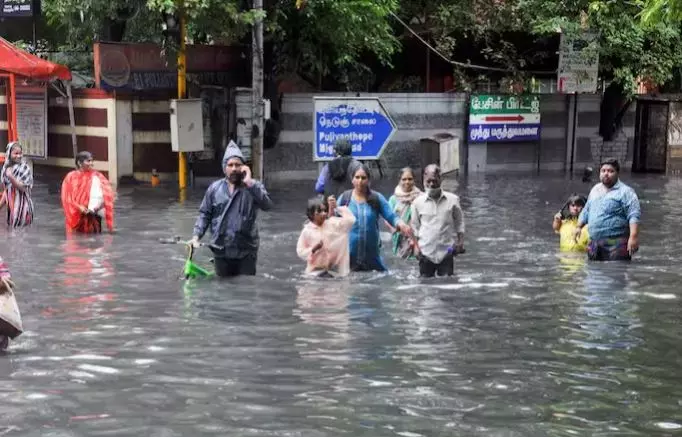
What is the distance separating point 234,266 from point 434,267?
6.53 ft

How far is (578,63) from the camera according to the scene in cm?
2623

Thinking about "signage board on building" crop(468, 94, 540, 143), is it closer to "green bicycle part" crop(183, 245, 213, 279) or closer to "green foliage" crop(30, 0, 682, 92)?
"green foliage" crop(30, 0, 682, 92)

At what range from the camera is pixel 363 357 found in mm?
8406

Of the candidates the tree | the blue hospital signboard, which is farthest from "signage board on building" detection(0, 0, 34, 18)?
the tree

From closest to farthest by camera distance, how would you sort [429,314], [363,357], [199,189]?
[363,357] < [429,314] < [199,189]

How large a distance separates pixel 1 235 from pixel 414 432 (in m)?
10.2

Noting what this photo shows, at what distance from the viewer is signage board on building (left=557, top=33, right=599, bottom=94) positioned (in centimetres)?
2581

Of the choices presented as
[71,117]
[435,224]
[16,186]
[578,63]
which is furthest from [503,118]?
[435,224]

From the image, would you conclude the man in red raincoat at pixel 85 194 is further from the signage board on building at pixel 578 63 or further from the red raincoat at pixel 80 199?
the signage board on building at pixel 578 63

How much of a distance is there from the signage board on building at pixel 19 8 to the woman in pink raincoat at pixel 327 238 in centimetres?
1392

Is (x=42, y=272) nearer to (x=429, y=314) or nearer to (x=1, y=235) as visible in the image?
(x=1, y=235)

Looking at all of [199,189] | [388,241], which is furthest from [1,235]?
[199,189]

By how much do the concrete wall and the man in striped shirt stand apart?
11.9 m

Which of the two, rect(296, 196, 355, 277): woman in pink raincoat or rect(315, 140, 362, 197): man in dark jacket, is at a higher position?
rect(315, 140, 362, 197): man in dark jacket
